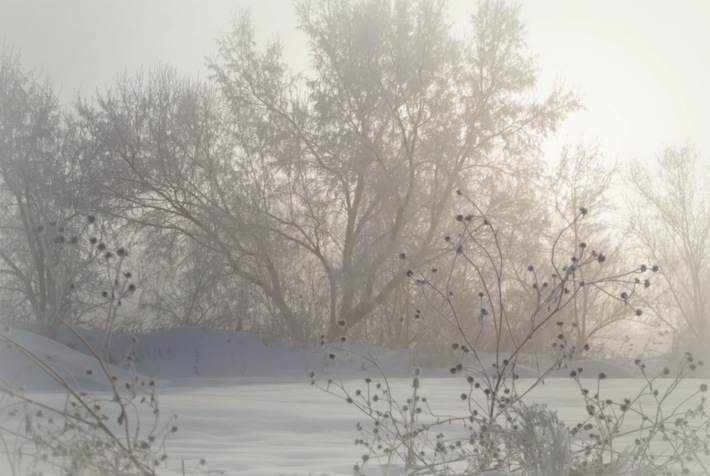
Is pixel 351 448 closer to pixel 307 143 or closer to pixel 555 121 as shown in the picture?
pixel 307 143

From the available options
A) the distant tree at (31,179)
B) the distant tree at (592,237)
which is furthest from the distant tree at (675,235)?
the distant tree at (31,179)

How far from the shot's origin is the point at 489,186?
44.3 feet

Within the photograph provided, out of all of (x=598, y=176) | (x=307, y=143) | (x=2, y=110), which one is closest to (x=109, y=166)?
(x=2, y=110)

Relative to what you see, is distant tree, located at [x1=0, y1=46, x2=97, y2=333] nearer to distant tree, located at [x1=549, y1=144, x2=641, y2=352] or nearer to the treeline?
the treeline

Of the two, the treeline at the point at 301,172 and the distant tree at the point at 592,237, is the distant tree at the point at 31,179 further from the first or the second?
the distant tree at the point at 592,237

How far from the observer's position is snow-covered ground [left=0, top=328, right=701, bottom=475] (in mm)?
3053

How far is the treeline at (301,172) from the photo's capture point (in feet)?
43.0

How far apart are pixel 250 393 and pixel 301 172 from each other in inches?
308

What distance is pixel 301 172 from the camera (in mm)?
13539

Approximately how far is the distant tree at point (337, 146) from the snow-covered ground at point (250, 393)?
7.11ft

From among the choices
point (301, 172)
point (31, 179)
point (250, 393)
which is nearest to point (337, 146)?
point (301, 172)

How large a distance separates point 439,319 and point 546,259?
10.4 ft

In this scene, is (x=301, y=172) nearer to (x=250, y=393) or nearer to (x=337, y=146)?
(x=337, y=146)

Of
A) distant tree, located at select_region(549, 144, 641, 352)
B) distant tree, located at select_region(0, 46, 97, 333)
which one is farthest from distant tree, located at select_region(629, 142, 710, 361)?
distant tree, located at select_region(0, 46, 97, 333)
